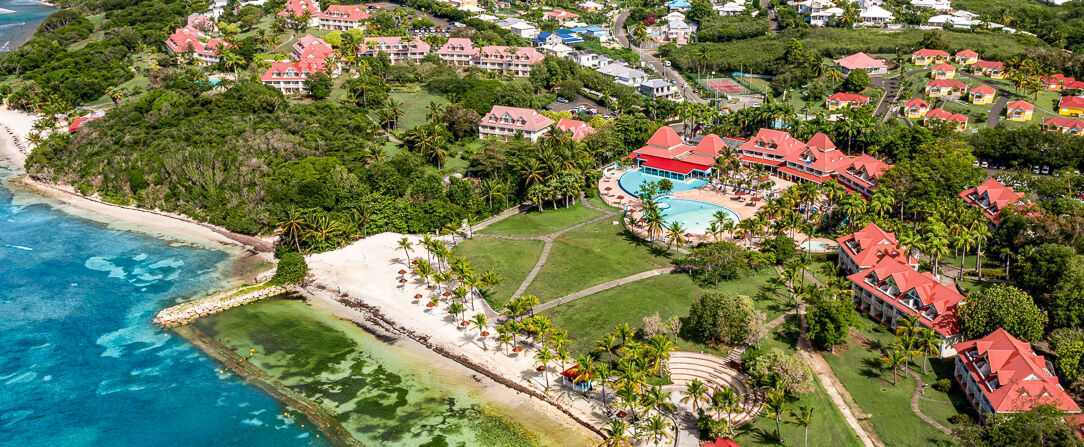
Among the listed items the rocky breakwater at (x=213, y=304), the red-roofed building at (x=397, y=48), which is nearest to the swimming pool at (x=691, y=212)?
the rocky breakwater at (x=213, y=304)

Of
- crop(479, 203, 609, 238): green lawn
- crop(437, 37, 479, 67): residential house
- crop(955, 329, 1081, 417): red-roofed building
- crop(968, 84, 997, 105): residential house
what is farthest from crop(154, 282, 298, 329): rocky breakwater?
crop(968, 84, 997, 105): residential house

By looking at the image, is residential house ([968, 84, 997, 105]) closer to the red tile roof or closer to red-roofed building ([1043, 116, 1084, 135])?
red-roofed building ([1043, 116, 1084, 135])

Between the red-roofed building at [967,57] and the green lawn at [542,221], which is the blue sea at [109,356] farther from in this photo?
the red-roofed building at [967,57]

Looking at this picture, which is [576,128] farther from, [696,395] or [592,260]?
[696,395]

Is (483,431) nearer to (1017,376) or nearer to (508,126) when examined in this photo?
(1017,376)

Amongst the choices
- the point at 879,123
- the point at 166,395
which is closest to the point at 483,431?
the point at 166,395

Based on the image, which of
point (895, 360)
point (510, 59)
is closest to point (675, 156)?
point (895, 360)
